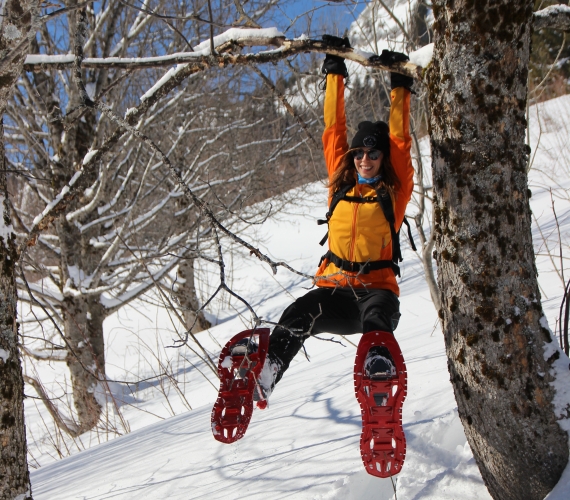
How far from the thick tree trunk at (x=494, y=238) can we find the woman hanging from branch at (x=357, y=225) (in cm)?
70

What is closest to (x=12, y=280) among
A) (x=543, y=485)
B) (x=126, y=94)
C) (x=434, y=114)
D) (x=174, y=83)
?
(x=174, y=83)

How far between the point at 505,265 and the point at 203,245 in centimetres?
658

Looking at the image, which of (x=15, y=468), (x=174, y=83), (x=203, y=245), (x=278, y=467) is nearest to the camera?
(x=15, y=468)

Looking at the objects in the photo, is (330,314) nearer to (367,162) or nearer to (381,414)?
(381,414)

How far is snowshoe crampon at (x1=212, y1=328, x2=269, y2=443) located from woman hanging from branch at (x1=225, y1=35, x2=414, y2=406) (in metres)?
0.04

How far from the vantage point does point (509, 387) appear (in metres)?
1.53

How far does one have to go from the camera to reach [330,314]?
2.42 meters

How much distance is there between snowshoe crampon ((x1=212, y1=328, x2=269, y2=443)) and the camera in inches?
82.6

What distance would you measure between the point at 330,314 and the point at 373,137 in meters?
0.98

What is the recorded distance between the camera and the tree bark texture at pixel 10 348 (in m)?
1.66

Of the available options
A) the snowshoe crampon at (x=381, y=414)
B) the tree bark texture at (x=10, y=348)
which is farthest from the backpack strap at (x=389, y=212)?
the tree bark texture at (x=10, y=348)

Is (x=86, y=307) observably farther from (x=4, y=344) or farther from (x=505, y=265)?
(x=505, y=265)

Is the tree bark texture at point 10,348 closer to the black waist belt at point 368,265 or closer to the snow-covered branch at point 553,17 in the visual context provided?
the black waist belt at point 368,265

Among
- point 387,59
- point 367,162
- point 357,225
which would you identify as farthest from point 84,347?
point 387,59
